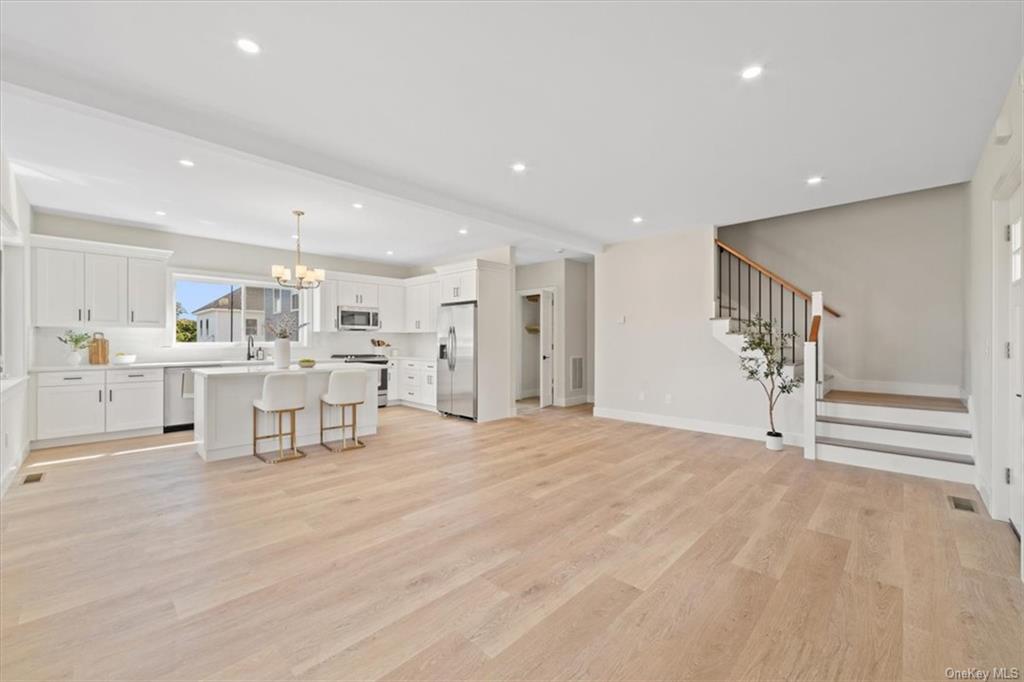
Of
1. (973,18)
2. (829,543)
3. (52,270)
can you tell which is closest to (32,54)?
(52,270)

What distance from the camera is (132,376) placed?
540 centimetres

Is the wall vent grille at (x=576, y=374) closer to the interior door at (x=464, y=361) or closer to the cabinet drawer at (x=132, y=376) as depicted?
the interior door at (x=464, y=361)

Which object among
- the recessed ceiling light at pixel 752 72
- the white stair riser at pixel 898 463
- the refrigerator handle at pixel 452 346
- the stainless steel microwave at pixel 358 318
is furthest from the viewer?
the stainless steel microwave at pixel 358 318

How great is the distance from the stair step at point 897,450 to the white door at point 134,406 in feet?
25.5

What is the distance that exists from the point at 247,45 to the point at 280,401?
3.18m

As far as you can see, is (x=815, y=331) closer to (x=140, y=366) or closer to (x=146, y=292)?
(x=140, y=366)

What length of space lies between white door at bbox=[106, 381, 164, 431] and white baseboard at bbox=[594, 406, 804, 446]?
6020 millimetres

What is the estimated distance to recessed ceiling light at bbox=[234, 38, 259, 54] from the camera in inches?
87.2

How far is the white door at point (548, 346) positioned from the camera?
318 inches

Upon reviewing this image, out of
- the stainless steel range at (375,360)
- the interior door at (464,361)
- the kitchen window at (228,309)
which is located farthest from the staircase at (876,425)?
the kitchen window at (228,309)

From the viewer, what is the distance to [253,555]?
8.19 ft

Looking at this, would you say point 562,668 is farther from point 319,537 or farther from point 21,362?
point 21,362

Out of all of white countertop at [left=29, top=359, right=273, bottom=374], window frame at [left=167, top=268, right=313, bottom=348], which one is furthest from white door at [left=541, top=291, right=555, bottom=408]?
white countertop at [left=29, top=359, right=273, bottom=374]

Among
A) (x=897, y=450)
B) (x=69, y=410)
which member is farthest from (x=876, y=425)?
(x=69, y=410)
